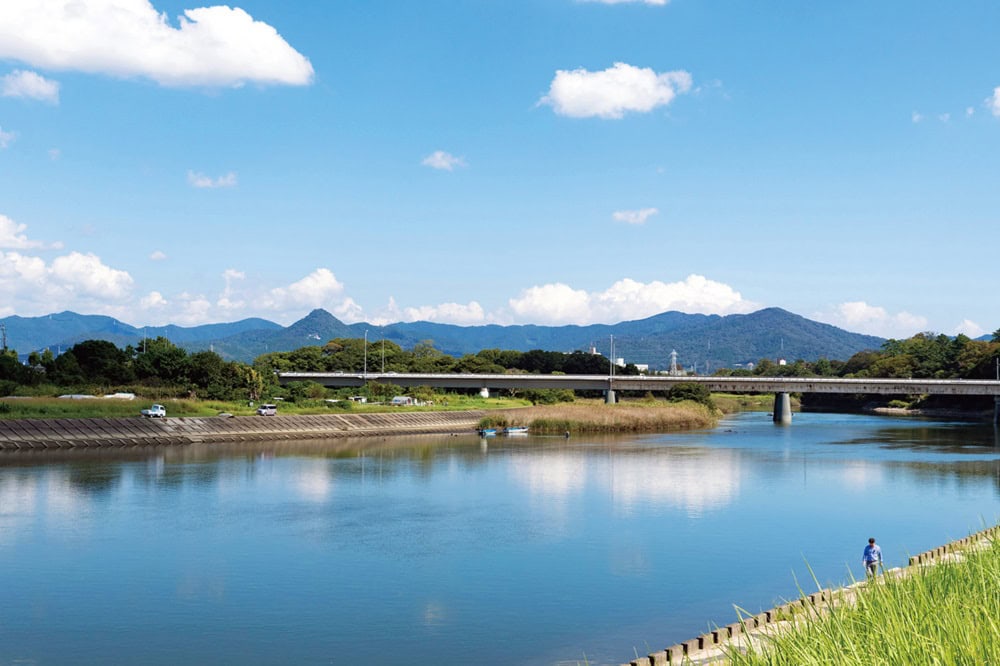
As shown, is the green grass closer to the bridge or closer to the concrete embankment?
the concrete embankment

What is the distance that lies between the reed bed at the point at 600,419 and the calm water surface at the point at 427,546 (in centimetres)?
2386

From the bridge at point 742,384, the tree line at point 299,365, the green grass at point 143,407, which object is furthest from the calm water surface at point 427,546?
the bridge at point 742,384

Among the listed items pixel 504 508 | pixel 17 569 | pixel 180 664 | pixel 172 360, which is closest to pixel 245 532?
pixel 17 569

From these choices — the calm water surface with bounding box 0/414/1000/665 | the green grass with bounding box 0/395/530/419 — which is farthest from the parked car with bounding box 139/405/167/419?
the calm water surface with bounding box 0/414/1000/665

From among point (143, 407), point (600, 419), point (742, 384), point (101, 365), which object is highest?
point (101, 365)

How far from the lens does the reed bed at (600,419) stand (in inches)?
3233

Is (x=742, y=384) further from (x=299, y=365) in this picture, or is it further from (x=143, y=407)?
(x=299, y=365)

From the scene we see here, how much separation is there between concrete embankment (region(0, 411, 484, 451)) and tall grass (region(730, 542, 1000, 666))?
5769 cm

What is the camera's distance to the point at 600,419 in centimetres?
8294

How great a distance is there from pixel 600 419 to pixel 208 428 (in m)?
34.1

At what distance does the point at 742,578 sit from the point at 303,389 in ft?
234

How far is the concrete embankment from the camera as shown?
58.7 metres

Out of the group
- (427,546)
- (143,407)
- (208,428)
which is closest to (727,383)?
(208,428)

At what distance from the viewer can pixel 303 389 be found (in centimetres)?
9162
